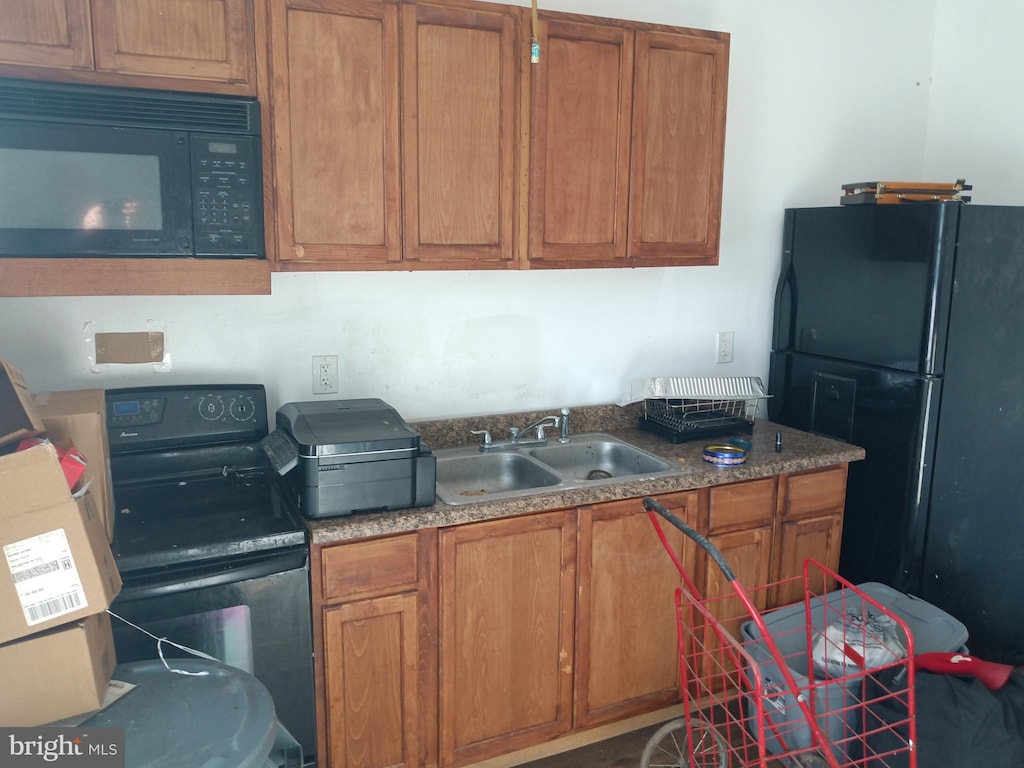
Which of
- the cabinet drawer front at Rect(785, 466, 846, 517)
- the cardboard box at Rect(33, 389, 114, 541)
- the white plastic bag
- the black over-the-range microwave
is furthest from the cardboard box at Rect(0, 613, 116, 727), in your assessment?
the cabinet drawer front at Rect(785, 466, 846, 517)

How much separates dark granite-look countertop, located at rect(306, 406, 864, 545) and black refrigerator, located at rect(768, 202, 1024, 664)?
18 centimetres

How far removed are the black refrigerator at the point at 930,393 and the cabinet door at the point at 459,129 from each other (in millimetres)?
1266

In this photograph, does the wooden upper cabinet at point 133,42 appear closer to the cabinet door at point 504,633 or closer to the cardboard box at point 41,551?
the cardboard box at point 41,551

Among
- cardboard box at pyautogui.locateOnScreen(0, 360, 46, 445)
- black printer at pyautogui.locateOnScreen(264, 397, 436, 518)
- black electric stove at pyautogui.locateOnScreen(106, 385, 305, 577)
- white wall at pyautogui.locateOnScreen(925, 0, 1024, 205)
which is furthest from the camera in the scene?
white wall at pyautogui.locateOnScreen(925, 0, 1024, 205)

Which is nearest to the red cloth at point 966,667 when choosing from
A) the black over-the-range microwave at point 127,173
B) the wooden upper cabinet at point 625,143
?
the wooden upper cabinet at point 625,143

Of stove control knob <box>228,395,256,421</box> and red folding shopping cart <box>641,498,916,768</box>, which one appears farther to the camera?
stove control knob <box>228,395,256,421</box>

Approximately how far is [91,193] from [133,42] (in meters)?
0.34

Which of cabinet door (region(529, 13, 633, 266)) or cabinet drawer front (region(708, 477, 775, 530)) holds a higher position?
cabinet door (region(529, 13, 633, 266))

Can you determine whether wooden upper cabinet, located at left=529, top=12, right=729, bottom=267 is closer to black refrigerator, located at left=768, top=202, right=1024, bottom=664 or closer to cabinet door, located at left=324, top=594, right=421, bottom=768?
black refrigerator, located at left=768, top=202, right=1024, bottom=664

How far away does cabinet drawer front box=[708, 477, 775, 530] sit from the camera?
240cm

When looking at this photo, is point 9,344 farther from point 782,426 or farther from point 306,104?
point 782,426

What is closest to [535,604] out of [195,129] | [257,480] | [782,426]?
[257,480]

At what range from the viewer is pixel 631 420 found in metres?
2.84

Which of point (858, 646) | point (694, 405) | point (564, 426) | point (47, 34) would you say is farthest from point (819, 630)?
point (47, 34)
